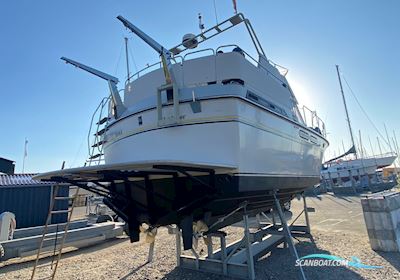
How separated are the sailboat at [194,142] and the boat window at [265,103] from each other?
2cm

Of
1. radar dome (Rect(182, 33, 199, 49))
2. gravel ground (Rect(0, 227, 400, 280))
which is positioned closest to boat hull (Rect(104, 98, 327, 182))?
radar dome (Rect(182, 33, 199, 49))

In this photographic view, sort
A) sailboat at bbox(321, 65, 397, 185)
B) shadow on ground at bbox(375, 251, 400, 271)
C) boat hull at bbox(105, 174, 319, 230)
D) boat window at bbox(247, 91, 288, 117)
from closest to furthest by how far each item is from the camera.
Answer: boat hull at bbox(105, 174, 319, 230) → boat window at bbox(247, 91, 288, 117) → shadow on ground at bbox(375, 251, 400, 271) → sailboat at bbox(321, 65, 397, 185)

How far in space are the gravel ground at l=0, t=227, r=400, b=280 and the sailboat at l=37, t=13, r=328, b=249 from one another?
126cm

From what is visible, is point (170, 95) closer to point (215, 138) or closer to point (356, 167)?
point (215, 138)

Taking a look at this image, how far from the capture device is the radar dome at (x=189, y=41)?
485 cm

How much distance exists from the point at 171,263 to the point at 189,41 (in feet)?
14.7

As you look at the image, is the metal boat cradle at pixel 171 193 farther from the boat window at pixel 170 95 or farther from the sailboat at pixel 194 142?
the boat window at pixel 170 95

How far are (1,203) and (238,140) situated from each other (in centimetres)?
909

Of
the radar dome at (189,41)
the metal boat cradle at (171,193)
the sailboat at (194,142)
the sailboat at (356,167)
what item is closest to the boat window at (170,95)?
the sailboat at (194,142)

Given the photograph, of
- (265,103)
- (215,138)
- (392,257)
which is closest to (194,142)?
(215,138)

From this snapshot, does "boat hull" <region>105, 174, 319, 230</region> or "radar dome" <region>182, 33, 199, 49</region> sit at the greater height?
"radar dome" <region>182, 33, 199, 49</region>

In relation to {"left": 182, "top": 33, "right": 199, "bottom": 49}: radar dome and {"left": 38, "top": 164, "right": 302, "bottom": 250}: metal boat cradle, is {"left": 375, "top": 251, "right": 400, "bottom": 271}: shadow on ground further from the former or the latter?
{"left": 182, "top": 33, "right": 199, "bottom": 49}: radar dome

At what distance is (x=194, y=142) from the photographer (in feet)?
11.9

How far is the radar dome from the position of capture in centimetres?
485
